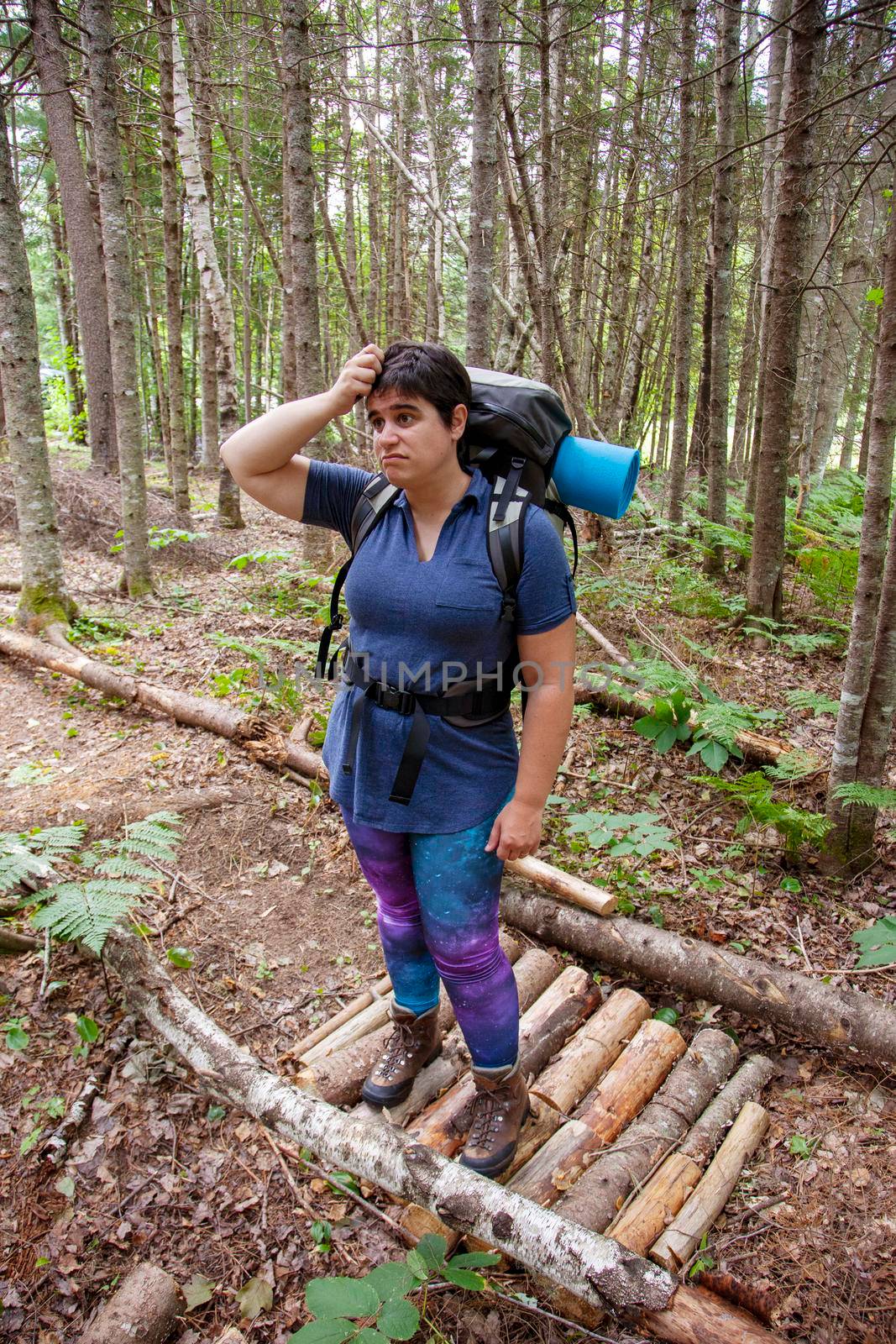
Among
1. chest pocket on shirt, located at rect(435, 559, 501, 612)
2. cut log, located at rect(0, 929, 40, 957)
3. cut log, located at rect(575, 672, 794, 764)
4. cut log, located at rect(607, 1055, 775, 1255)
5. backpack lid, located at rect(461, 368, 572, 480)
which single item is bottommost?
cut log, located at rect(607, 1055, 775, 1255)

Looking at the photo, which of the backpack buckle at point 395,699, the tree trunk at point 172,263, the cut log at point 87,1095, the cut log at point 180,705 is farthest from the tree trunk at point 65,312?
the backpack buckle at point 395,699

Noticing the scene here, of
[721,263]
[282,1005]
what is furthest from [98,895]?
[721,263]

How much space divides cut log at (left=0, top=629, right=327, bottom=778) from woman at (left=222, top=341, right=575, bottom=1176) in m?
2.64

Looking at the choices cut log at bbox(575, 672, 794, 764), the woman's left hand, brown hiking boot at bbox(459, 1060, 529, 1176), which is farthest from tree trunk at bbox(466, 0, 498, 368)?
brown hiking boot at bbox(459, 1060, 529, 1176)

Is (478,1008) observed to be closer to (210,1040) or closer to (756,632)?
(210,1040)

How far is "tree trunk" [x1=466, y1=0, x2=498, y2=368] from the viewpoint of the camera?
5.52m

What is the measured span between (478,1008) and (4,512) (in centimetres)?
1209

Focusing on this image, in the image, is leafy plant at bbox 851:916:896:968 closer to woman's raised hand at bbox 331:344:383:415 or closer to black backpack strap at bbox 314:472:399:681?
black backpack strap at bbox 314:472:399:681

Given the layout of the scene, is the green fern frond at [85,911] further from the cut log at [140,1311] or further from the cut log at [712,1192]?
the cut log at [712,1192]

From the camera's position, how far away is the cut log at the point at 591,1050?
9.98ft

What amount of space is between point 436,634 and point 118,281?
760 centimetres

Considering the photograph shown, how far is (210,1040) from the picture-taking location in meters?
2.95

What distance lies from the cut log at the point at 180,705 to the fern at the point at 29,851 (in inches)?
70.5

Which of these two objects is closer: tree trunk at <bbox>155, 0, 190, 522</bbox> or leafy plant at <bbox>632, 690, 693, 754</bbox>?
leafy plant at <bbox>632, 690, 693, 754</bbox>
